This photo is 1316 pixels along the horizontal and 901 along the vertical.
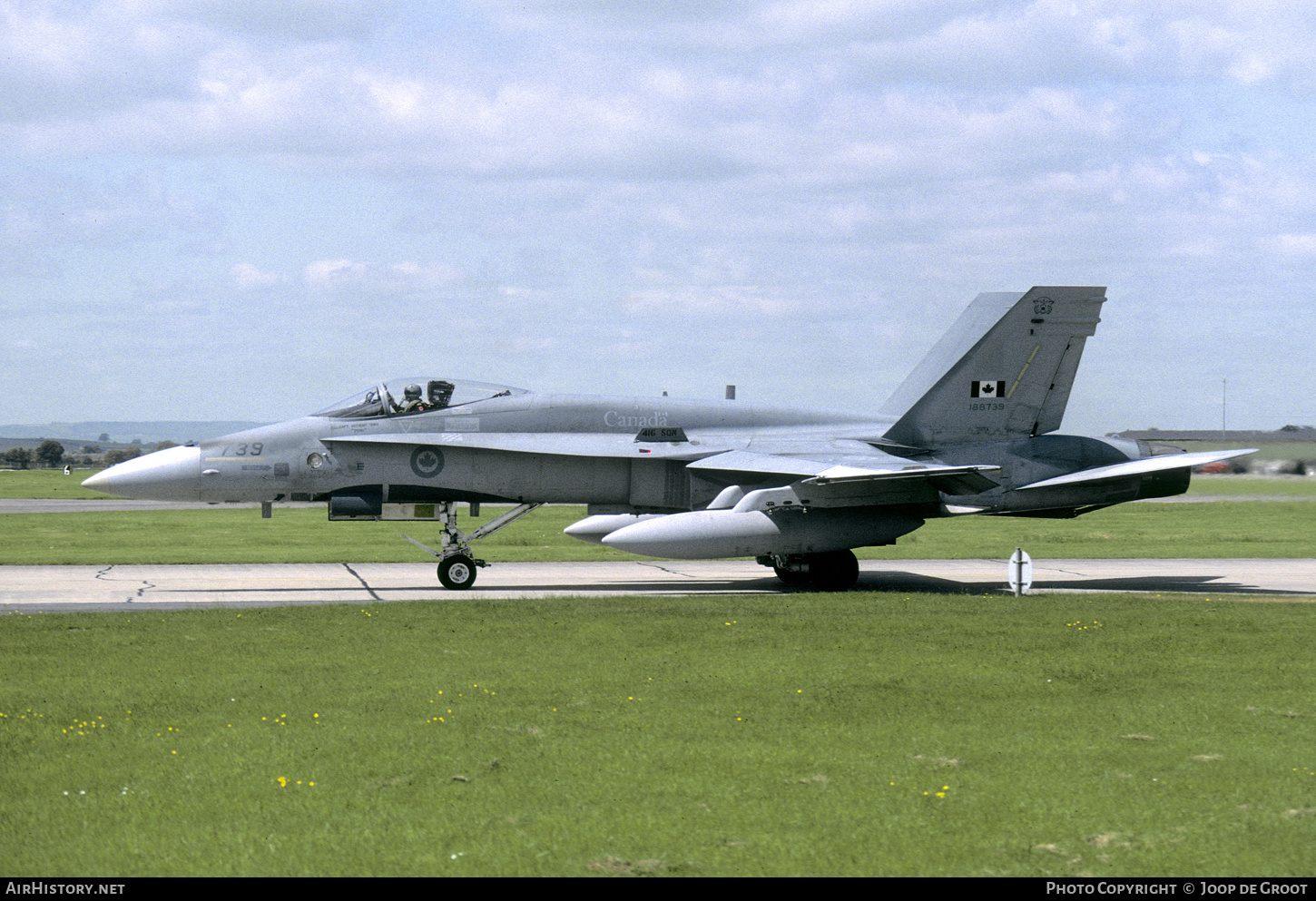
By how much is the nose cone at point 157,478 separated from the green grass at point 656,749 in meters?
4.95

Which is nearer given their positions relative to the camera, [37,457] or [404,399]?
[404,399]

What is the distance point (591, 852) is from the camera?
231 inches

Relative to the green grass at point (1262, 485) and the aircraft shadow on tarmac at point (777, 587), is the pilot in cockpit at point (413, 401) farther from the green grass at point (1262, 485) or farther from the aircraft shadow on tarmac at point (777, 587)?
the green grass at point (1262, 485)

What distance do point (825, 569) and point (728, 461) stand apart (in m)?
2.39

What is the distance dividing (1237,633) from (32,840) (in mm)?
11580

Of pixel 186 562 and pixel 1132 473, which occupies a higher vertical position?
pixel 1132 473

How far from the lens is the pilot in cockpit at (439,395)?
19.2m

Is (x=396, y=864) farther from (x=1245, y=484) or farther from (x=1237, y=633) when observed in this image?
(x=1245, y=484)

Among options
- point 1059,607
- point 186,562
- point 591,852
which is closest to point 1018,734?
point 591,852

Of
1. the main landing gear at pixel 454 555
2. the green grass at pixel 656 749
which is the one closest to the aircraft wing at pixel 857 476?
the main landing gear at pixel 454 555

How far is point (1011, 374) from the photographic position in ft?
66.0

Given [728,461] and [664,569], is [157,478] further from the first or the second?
[664,569]

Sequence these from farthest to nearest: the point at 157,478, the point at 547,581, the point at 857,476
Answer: the point at 547,581
the point at 157,478
the point at 857,476

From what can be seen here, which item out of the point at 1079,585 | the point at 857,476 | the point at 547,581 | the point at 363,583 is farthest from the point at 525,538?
the point at 1079,585
